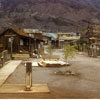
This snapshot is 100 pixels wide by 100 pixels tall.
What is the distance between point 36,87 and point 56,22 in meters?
129

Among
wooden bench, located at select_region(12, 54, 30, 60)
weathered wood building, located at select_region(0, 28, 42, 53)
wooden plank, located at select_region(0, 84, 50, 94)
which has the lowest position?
wooden plank, located at select_region(0, 84, 50, 94)

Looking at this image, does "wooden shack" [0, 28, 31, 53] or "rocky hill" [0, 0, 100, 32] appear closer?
"wooden shack" [0, 28, 31, 53]

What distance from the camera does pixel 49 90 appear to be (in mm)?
12078

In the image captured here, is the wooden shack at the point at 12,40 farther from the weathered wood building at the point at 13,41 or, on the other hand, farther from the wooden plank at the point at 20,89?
the wooden plank at the point at 20,89

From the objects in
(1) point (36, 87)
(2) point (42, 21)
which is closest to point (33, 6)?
(2) point (42, 21)

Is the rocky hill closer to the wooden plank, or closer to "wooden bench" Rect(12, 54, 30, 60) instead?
"wooden bench" Rect(12, 54, 30, 60)

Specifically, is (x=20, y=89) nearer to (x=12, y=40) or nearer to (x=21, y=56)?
(x=21, y=56)

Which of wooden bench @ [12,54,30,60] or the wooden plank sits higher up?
wooden bench @ [12,54,30,60]

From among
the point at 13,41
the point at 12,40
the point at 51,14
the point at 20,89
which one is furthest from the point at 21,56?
the point at 51,14

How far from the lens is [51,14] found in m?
156

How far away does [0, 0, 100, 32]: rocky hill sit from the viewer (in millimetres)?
135500

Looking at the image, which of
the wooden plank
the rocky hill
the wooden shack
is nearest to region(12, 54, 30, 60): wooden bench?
the wooden shack

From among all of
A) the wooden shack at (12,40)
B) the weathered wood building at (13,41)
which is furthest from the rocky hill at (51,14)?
the wooden shack at (12,40)

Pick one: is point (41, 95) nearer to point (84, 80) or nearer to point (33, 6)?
point (84, 80)
